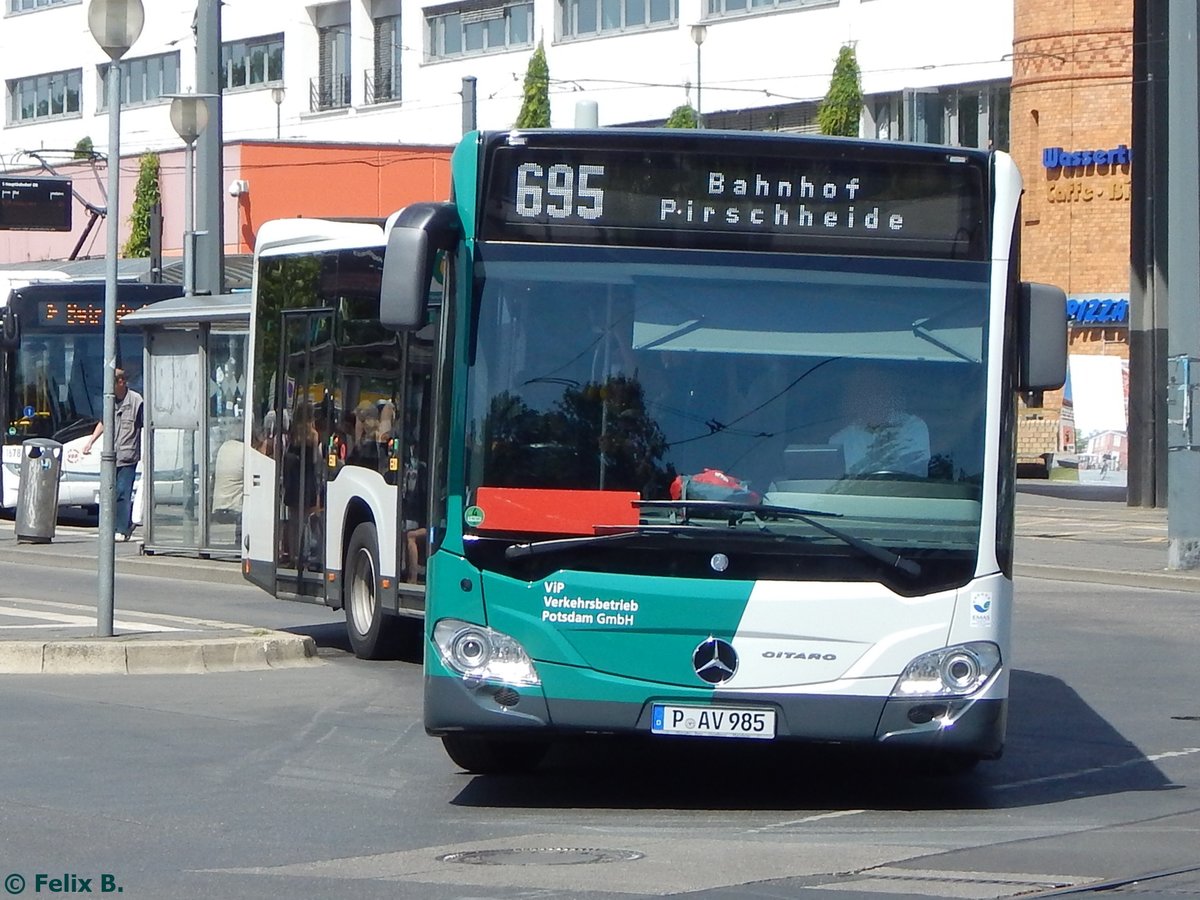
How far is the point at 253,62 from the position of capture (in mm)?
63156

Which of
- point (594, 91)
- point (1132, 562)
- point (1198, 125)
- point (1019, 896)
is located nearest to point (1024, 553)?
point (1132, 562)

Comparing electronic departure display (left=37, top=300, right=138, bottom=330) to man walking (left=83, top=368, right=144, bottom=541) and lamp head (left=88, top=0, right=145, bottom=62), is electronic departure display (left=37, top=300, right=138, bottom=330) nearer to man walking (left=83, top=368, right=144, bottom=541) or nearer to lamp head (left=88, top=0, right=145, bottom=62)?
man walking (left=83, top=368, right=144, bottom=541)

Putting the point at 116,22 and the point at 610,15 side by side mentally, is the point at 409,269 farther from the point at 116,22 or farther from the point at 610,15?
the point at 610,15

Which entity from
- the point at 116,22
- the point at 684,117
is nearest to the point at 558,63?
the point at 684,117

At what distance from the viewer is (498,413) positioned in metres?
8.41

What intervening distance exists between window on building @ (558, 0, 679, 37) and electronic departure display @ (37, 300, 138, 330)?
2612 cm

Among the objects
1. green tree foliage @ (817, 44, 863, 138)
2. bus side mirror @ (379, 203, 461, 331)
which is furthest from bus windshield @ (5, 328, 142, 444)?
green tree foliage @ (817, 44, 863, 138)

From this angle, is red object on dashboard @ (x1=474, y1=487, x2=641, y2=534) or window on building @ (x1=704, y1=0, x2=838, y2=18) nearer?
red object on dashboard @ (x1=474, y1=487, x2=641, y2=534)

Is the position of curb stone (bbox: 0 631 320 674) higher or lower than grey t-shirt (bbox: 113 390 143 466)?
lower

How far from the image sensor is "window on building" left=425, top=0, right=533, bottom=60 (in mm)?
55969

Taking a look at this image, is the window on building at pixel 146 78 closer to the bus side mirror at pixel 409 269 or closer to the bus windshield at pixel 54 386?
the bus windshield at pixel 54 386

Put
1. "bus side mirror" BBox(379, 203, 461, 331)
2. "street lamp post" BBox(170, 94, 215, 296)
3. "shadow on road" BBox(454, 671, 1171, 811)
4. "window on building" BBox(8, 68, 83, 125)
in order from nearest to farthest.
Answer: "bus side mirror" BBox(379, 203, 461, 331) < "shadow on road" BBox(454, 671, 1171, 811) < "street lamp post" BBox(170, 94, 215, 296) < "window on building" BBox(8, 68, 83, 125)

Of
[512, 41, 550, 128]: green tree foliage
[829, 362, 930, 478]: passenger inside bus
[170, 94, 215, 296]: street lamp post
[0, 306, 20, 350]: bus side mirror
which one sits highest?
[512, 41, 550, 128]: green tree foliage

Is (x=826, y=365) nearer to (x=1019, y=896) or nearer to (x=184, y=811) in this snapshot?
(x=1019, y=896)
